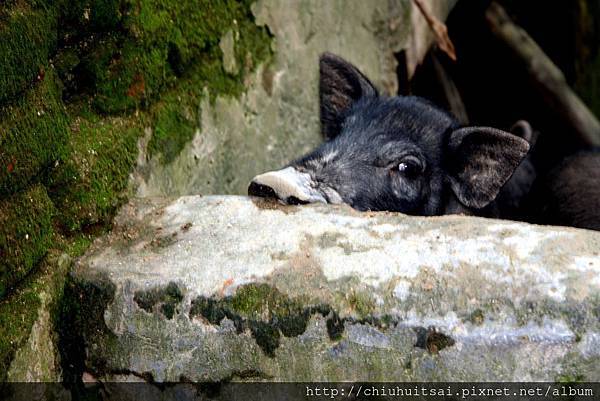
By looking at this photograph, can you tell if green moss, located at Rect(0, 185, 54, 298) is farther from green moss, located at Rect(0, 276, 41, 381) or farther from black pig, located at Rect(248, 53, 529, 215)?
black pig, located at Rect(248, 53, 529, 215)

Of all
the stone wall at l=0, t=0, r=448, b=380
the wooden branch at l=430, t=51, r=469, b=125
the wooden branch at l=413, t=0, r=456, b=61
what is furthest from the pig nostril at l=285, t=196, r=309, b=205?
the wooden branch at l=430, t=51, r=469, b=125

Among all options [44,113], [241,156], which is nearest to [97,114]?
[44,113]

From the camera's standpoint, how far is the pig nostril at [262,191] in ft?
10.6

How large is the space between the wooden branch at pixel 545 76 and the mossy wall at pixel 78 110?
3.84 meters

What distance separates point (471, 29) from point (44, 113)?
5.15 meters

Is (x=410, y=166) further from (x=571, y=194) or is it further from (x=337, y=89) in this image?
(x=571, y=194)

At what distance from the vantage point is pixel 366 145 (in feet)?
13.8

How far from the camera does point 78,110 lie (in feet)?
10.0

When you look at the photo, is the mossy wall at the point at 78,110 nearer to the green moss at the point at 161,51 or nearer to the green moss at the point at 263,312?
the green moss at the point at 161,51

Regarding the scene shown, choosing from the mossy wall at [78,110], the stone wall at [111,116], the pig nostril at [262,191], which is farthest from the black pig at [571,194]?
the mossy wall at [78,110]

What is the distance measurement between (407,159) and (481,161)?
33 cm

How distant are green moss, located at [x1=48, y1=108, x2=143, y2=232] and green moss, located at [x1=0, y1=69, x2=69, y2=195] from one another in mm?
67

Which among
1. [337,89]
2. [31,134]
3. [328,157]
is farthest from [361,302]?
[337,89]

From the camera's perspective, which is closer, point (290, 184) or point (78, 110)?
point (78, 110)
